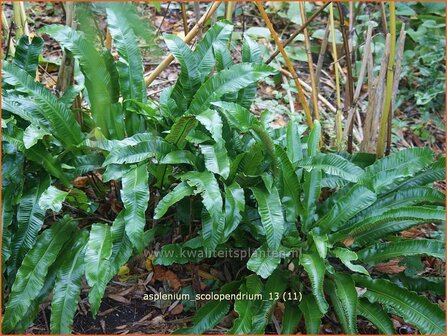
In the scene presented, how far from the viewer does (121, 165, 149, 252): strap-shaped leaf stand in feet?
6.92

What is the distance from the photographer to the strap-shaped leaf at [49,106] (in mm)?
2379

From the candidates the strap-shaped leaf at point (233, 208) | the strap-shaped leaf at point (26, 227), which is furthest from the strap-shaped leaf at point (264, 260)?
the strap-shaped leaf at point (26, 227)

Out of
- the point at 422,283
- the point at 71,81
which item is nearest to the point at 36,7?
the point at 71,81

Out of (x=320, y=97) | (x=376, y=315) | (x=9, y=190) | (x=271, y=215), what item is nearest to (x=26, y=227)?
(x=9, y=190)

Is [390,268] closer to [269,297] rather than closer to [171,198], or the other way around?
[269,297]

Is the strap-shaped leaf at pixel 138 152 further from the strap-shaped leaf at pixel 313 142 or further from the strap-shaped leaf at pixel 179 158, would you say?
the strap-shaped leaf at pixel 313 142

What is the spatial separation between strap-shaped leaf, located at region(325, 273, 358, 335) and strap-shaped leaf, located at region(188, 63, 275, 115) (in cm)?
79

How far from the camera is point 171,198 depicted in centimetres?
215

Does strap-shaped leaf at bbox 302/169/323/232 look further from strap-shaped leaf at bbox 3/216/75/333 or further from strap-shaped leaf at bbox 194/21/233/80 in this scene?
strap-shaped leaf at bbox 3/216/75/333

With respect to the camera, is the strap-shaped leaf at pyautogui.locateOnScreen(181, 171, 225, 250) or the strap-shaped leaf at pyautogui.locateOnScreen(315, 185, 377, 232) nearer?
the strap-shaped leaf at pyautogui.locateOnScreen(181, 171, 225, 250)

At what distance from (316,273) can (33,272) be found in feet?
3.24

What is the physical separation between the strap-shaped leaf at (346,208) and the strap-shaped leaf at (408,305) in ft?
0.76

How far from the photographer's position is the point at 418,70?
3979 mm

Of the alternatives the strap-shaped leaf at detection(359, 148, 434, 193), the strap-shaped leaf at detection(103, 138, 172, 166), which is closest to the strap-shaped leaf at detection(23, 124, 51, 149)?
the strap-shaped leaf at detection(103, 138, 172, 166)
